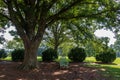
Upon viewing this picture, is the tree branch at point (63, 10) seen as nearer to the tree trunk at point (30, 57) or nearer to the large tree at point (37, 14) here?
the large tree at point (37, 14)

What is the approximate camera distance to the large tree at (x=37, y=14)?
50.1 ft

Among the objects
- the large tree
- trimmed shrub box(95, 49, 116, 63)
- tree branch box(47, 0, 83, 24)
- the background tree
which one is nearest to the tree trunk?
the large tree

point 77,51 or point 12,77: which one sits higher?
point 77,51

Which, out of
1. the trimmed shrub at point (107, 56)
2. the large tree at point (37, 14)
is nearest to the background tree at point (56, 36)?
the trimmed shrub at point (107, 56)

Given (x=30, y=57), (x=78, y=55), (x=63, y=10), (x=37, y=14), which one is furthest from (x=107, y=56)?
(x=30, y=57)

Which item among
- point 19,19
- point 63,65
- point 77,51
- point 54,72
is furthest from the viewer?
point 77,51

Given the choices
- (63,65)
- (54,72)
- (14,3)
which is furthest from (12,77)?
(14,3)

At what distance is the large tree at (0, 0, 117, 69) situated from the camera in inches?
601

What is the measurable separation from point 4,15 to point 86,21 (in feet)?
18.8

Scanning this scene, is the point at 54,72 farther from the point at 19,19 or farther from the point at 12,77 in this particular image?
the point at 19,19

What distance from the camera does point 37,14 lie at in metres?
Answer: 16.3

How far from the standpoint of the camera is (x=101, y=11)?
52.1ft

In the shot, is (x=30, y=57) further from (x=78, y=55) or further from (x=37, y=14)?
(x=78, y=55)

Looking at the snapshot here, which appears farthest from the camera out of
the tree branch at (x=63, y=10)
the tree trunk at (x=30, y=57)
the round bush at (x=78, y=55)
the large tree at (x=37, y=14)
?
the round bush at (x=78, y=55)
